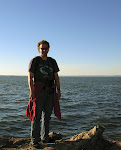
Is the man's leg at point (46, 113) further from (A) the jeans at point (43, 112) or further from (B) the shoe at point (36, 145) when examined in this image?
(B) the shoe at point (36, 145)

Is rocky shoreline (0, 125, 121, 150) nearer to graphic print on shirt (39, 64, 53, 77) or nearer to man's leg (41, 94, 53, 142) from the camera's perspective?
man's leg (41, 94, 53, 142)

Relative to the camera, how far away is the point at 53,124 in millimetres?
8695

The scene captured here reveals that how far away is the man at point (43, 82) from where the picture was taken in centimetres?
396

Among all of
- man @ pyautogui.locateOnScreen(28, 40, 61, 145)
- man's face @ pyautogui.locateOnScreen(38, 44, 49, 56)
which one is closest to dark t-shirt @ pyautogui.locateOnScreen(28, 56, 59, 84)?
man @ pyautogui.locateOnScreen(28, 40, 61, 145)

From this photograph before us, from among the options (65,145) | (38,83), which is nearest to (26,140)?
(65,145)

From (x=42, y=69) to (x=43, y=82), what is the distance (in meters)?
0.33

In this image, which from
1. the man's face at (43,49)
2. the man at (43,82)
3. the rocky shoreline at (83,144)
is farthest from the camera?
the man's face at (43,49)

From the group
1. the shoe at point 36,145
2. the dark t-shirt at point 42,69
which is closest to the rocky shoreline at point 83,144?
the shoe at point 36,145

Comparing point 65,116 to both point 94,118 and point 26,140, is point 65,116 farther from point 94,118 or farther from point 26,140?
point 26,140

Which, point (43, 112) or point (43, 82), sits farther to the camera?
point (43, 112)

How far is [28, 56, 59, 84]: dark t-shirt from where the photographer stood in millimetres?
3926

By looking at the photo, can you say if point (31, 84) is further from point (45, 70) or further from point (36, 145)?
point (36, 145)

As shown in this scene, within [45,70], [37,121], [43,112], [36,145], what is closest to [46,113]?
[43,112]

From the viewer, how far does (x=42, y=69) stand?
405cm
